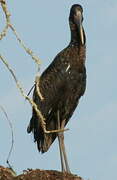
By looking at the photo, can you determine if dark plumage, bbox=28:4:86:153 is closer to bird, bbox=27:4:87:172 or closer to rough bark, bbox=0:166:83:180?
bird, bbox=27:4:87:172

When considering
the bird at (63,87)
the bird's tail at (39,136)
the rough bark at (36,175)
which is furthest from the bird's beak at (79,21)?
the rough bark at (36,175)

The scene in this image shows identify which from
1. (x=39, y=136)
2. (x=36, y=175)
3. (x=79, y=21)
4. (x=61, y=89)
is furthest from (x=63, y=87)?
(x=36, y=175)

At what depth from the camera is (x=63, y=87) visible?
1056cm

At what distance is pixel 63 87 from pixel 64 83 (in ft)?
0.24

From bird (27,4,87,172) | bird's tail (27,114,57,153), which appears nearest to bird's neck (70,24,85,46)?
bird (27,4,87,172)

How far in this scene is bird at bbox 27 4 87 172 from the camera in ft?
34.2

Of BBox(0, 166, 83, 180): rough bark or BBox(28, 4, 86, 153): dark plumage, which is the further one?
BBox(28, 4, 86, 153): dark plumage

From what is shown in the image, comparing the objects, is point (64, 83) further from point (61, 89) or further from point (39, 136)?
point (39, 136)

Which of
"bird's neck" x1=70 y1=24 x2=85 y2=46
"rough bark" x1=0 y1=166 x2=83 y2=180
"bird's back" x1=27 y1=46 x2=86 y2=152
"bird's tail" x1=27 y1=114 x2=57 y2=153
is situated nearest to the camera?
"rough bark" x1=0 y1=166 x2=83 y2=180

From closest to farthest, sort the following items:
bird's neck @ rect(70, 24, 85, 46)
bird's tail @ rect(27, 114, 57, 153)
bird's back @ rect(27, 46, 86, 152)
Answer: bird's back @ rect(27, 46, 86, 152), bird's tail @ rect(27, 114, 57, 153), bird's neck @ rect(70, 24, 85, 46)

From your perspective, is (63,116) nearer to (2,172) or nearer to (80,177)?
(80,177)

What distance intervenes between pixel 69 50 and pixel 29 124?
1461 millimetres

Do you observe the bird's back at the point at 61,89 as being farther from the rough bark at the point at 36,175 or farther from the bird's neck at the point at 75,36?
the rough bark at the point at 36,175

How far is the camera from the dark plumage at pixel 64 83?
10.4 meters
